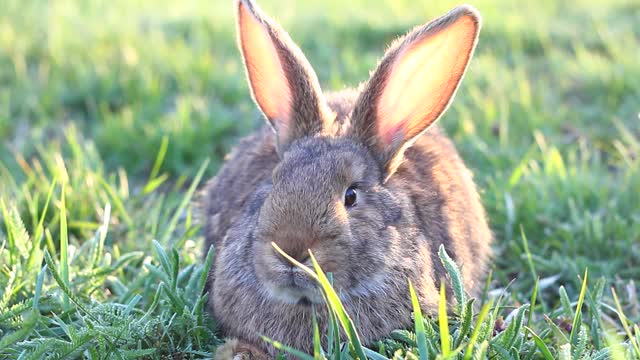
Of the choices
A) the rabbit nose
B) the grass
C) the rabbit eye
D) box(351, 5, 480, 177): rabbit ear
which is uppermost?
box(351, 5, 480, 177): rabbit ear

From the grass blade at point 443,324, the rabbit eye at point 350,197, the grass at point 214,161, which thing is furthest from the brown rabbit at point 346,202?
the grass blade at point 443,324

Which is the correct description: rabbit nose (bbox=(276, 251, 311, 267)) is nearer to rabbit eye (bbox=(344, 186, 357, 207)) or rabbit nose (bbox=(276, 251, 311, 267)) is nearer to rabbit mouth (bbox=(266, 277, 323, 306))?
rabbit mouth (bbox=(266, 277, 323, 306))

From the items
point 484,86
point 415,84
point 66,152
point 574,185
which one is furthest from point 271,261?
point 484,86

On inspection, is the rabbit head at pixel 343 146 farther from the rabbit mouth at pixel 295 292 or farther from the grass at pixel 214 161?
the grass at pixel 214 161

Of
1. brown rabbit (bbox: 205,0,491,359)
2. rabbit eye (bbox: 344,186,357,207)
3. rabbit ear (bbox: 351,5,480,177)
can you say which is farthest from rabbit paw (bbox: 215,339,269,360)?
rabbit ear (bbox: 351,5,480,177)

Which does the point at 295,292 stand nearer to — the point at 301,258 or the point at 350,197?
the point at 301,258

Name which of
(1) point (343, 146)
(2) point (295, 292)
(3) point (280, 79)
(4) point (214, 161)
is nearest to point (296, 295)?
(2) point (295, 292)
